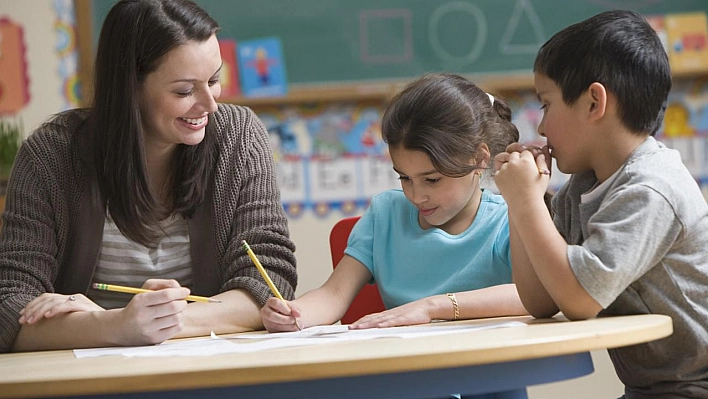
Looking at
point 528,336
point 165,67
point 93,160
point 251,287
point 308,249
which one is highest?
point 165,67

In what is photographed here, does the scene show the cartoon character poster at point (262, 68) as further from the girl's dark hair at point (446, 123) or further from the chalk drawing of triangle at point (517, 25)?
the girl's dark hair at point (446, 123)

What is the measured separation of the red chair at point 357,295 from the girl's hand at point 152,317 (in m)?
0.68

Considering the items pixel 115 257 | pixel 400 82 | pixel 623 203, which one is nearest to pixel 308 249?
pixel 400 82

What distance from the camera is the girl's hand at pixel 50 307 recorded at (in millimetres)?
1391

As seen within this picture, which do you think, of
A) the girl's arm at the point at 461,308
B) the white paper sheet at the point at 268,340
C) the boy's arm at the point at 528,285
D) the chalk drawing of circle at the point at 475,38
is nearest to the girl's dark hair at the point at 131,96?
the white paper sheet at the point at 268,340

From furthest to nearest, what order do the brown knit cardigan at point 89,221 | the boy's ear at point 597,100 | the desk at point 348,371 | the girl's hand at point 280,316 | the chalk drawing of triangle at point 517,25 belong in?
the chalk drawing of triangle at point 517,25 → the brown knit cardigan at point 89,221 → the girl's hand at point 280,316 → the boy's ear at point 597,100 → the desk at point 348,371

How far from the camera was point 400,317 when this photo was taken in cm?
143

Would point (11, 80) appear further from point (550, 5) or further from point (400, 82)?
point (550, 5)

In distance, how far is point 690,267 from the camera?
129 centimetres

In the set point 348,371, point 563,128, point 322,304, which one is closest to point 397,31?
point 322,304

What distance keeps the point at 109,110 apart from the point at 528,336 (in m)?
1.03

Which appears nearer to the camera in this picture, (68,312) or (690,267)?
(690,267)

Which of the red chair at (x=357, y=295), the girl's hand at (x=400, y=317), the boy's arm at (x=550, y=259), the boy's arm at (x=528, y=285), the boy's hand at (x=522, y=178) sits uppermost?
the boy's hand at (x=522, y=178)

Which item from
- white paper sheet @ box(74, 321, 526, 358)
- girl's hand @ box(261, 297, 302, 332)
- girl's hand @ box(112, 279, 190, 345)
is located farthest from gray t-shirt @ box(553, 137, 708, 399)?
girl's hand @ box(112, 279, 190, 345)
